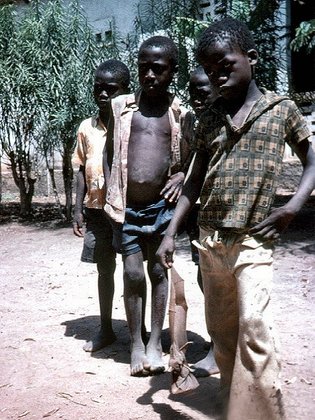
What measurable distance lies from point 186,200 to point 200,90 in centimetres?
106

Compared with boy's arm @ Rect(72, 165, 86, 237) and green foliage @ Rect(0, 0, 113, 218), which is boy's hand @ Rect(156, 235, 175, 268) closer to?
boy's arm @ Rect(72, 165, 86, 237)

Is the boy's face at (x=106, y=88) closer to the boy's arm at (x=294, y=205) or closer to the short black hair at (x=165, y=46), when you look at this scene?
the short black hair at (x=165, y=46)

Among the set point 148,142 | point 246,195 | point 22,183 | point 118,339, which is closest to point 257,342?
point 246,195

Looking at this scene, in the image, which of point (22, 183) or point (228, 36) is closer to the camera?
point (228, 36)

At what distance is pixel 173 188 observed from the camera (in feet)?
10.9

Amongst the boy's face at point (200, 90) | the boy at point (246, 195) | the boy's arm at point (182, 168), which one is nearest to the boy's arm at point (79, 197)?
the boy's arm at point (182, 168)

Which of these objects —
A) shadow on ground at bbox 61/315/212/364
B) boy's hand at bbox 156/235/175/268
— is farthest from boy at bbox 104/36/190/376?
boy's hand at bbox 156/235/175/268

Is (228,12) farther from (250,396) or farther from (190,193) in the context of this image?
(250,396)

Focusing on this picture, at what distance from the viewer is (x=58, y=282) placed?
19.0 feet

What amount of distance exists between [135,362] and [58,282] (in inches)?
101

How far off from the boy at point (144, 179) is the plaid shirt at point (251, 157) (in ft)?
2.79

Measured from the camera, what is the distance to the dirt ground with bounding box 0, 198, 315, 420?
293cm

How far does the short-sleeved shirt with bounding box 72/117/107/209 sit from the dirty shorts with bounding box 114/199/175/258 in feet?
1.58

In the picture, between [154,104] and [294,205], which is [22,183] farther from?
[294,205]
